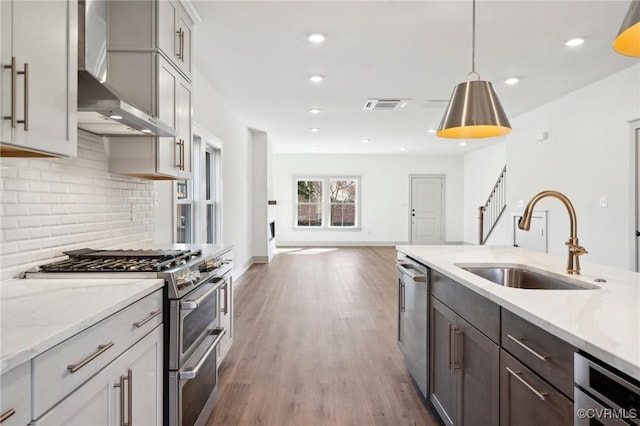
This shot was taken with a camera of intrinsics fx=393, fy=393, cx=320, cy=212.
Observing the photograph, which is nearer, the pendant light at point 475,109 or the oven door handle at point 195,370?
the oven door handle at point 195,370

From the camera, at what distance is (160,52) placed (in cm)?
243

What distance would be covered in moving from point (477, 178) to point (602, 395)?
1020 centimetres

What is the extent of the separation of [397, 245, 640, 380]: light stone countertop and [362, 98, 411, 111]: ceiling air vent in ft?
12.1

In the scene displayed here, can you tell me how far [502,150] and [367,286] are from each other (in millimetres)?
5399

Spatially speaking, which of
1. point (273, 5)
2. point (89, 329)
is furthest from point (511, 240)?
point (89, 329)

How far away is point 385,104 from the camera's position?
18.4ft

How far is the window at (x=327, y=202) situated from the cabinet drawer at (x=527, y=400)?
984 centimetres

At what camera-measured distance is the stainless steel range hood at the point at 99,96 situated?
5.67ft

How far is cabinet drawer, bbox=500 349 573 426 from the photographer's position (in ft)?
3.60

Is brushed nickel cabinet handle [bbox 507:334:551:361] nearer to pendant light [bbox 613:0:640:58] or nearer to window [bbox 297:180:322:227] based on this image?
pendant light [bbox 613:0:640:58]

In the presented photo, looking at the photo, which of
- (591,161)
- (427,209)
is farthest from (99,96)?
(427,209)

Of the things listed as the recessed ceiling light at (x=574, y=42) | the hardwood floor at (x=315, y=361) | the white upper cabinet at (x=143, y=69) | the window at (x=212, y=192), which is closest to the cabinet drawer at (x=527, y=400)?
the hardwood floor at (x=315, y=361)

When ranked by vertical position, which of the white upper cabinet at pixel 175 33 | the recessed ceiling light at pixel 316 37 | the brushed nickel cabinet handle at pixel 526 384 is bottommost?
the brushed nickel cabinet handle at pixel 526 384

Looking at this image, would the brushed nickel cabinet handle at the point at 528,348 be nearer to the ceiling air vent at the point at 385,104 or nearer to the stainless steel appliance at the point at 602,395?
the stainless steel appliance at the point at 602,395
